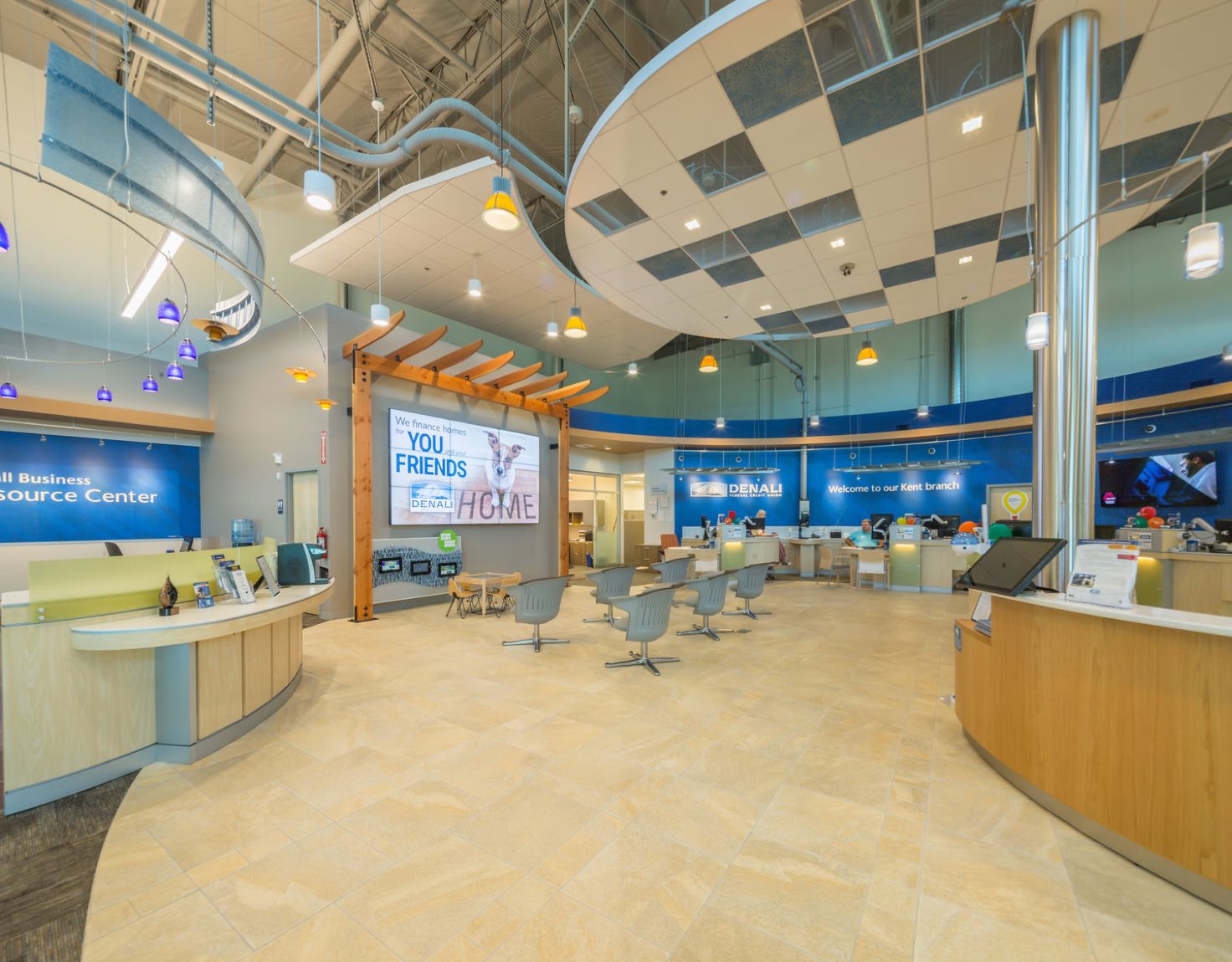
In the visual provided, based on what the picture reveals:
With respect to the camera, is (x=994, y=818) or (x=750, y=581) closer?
(x=994, y=818)

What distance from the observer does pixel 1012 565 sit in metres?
2.87

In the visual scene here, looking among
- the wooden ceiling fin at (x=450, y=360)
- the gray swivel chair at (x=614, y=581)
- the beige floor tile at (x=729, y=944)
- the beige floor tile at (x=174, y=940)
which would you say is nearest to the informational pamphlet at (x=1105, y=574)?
the beige floor tile at (x=729, y=944)

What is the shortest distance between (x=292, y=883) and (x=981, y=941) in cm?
264

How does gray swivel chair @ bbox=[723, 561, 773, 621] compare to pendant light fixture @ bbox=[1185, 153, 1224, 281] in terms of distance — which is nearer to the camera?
pendant light fixture @ bbox=[1185, 153, 1224, 281]

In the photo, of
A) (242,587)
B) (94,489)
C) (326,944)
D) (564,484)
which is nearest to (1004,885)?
(326,944)

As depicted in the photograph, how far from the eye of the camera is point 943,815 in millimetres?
2494

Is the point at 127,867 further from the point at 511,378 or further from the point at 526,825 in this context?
the point at 511,378

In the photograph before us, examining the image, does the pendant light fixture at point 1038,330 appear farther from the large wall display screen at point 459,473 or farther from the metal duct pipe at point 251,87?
the large wall display screen at point 459,473

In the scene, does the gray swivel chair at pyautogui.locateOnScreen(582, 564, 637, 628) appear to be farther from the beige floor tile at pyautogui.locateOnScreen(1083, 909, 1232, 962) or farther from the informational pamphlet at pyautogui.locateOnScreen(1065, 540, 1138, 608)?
the beige floor tile at pyautogui.locateOnScreen(1083, 909, 1232, 962)

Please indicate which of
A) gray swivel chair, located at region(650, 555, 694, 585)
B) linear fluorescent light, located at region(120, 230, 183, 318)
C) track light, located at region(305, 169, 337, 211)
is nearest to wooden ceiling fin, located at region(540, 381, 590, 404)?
gray swivel chair, located at region(650, 555, 694, 585)

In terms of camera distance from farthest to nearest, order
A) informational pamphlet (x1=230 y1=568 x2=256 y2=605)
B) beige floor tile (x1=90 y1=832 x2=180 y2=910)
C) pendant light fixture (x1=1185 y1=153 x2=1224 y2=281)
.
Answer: informational pamphlet (x1=230 y1=568 x2=256 y2=605) → pendant light fixture (x1=1185 y1=153 x2=1224 y2=281) → beige floor tile (x1=90 y1=832 x2=180 y2=910)

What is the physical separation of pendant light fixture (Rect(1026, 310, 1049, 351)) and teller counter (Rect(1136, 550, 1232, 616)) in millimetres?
4122

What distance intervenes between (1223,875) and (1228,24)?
4.71 meters

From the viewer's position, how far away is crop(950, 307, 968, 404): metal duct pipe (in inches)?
486
